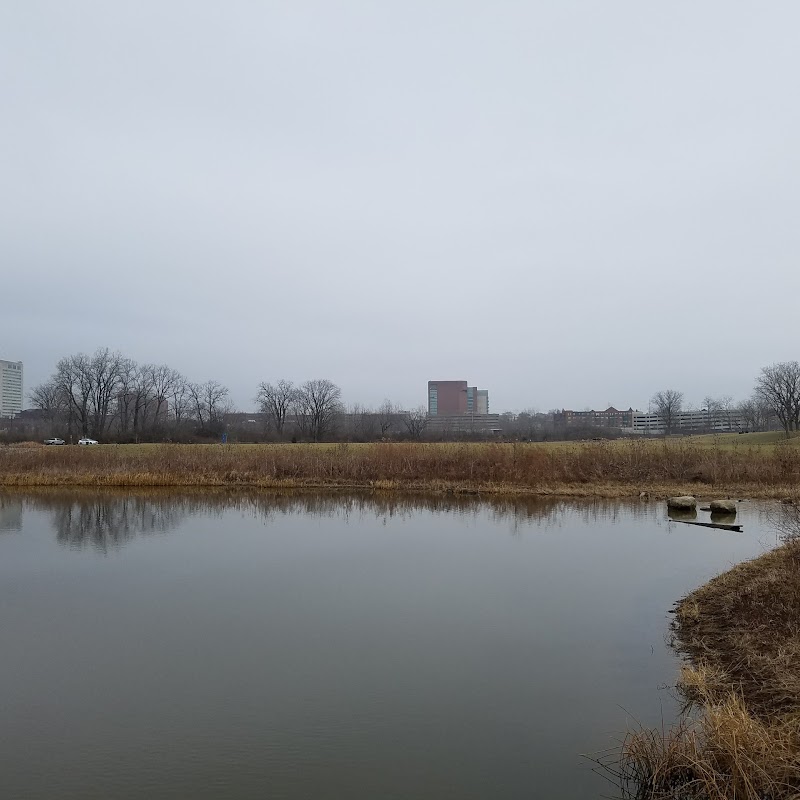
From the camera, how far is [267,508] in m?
19.8

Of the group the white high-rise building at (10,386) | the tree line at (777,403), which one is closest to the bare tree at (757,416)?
the tree line at (777,403)

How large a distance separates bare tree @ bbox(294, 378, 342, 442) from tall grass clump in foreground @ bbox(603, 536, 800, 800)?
70.2 meters

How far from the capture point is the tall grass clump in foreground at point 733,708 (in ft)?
13.1

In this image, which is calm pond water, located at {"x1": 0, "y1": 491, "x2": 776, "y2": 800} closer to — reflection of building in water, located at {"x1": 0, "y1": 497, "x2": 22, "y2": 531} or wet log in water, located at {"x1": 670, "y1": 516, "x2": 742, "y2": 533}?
wet log in water, located at {"x1": 670, "y1": 516, "x2": 742, "y2": 533}

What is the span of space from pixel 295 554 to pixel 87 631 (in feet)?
17.7

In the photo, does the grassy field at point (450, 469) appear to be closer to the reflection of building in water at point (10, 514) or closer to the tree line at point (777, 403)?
the reflection of building in water at point (10, 514)

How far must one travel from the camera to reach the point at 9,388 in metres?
133

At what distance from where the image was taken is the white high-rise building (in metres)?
128

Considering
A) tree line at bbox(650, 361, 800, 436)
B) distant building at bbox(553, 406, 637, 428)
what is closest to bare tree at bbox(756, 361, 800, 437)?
tree line at bbox(650, 361, 800, 436)

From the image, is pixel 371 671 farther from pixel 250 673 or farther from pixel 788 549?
pixel 788 549

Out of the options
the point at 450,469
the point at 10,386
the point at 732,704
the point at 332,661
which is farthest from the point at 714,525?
the point at 10,386

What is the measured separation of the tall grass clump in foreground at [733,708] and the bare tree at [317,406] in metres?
70.2

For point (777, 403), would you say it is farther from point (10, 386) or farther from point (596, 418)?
point (10, 386)

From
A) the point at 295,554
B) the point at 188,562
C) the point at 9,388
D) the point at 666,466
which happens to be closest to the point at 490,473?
the point at 666,466
